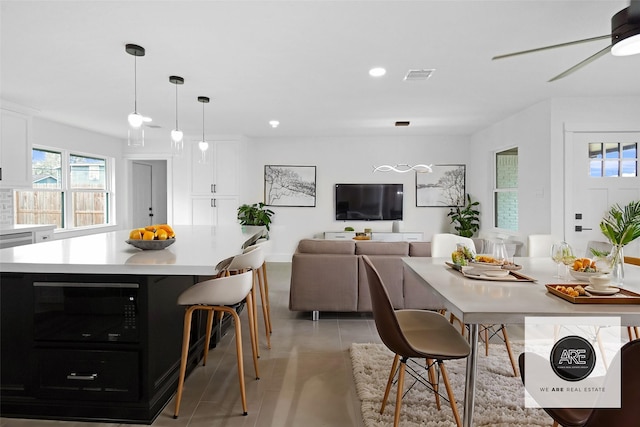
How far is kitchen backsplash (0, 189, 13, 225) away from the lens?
4886 millimetres

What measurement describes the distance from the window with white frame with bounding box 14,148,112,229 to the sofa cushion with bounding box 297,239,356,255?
14.5 ft

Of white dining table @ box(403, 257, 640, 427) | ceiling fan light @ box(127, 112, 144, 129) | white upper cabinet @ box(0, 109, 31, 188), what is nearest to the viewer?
white dining table @ box(403, 257, 640, 427)

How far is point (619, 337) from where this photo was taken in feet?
10.7

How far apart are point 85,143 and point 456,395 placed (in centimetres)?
700

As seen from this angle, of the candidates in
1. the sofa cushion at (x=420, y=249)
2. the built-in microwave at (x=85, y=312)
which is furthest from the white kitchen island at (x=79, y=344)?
the sofa cushion at (x=420, y=249)

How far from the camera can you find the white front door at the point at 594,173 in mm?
4410

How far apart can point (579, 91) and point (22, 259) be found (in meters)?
5.30

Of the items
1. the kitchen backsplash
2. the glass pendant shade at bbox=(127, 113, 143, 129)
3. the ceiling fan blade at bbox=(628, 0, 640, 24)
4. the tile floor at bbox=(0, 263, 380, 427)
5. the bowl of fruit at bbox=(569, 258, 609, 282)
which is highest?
the ceiling fan blade at bbox=(628, 0, 640, 24)

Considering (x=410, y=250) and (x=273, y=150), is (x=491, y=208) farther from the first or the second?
(x=273, y=150)

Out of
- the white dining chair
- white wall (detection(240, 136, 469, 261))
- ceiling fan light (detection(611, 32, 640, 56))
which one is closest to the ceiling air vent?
ceiling fan light (detection(611, 32, 640, 56))

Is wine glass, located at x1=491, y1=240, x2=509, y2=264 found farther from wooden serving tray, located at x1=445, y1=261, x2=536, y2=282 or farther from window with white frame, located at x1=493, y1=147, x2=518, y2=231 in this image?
window with white frame, located at x1=493, y1=147, x2=518, y2=231

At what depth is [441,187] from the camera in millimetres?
7340

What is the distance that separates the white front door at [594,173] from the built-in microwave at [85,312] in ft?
15.5

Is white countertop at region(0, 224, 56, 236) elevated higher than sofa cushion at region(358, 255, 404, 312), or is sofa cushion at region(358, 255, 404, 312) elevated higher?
white countertop at region(0, 224, 56, 236)
